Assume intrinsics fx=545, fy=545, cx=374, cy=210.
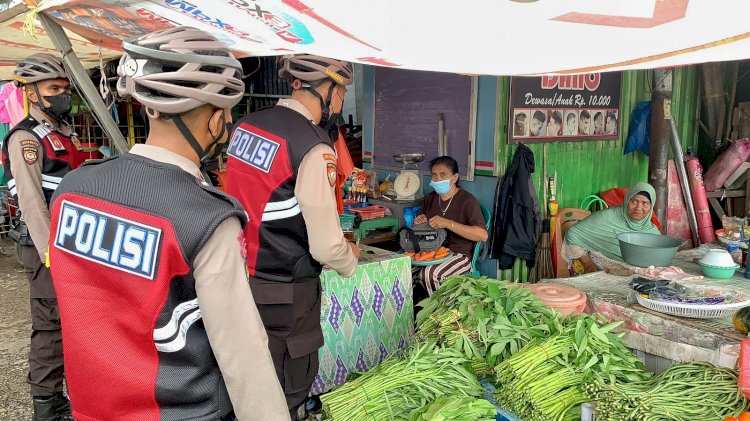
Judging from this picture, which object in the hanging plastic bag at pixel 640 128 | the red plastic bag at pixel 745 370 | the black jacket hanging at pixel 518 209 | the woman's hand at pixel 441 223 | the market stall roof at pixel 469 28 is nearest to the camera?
the market stall roof at pixel 469 28

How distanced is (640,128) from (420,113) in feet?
8.37

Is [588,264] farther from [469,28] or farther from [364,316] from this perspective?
[469,28]

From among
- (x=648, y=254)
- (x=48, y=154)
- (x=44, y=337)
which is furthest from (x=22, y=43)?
(x=648, y=254)

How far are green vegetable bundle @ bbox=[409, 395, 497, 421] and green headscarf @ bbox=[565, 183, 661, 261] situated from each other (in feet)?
9.02

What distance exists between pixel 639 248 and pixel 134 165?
3302 mm

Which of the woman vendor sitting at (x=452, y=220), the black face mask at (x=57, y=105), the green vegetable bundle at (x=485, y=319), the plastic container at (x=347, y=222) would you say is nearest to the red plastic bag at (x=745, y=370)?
the green vegetable bundle at (x=485, y=319)

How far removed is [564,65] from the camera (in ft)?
8.80

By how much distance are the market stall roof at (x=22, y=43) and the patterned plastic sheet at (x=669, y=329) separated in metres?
3.77

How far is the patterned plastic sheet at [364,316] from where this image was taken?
3676mm

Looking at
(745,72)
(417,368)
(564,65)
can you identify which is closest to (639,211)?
(564,65)

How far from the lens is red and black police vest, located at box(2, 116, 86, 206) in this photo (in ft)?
10.4

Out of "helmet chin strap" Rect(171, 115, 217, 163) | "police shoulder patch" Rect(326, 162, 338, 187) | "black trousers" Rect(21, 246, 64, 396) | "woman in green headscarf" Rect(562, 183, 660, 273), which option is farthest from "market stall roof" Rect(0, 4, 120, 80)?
"woman in green headscarf" Rect(562, 183, 660, 273)

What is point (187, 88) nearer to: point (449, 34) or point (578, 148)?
point (449, 34)

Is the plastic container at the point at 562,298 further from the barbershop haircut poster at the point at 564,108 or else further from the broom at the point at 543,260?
the barbershop haircut poster at the point at 564,108
